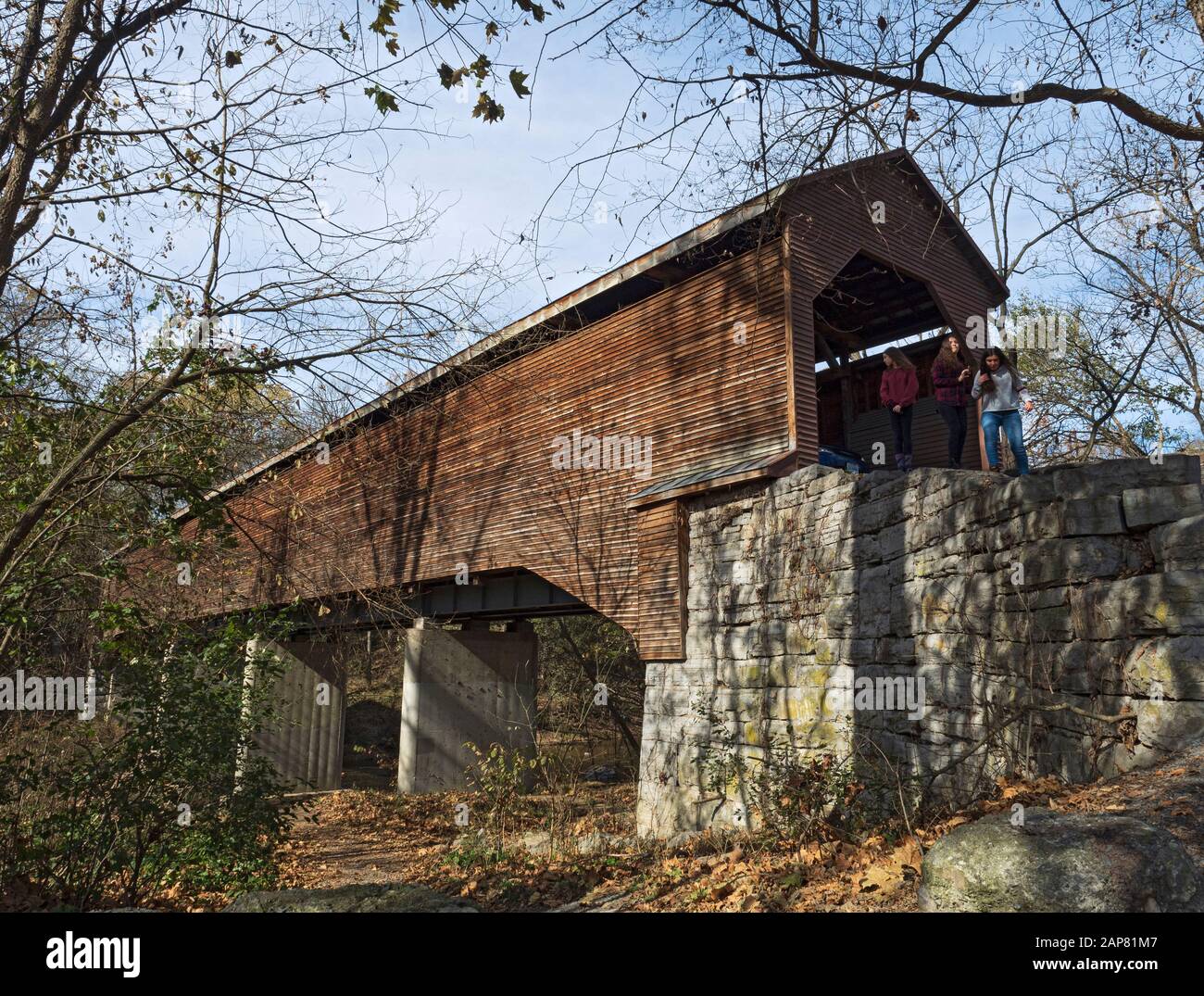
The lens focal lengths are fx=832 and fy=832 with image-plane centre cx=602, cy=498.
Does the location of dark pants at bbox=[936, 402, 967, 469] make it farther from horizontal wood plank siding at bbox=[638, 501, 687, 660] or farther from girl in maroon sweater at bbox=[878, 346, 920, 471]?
horizontal wood plank siding at bbox=[638, 501, 687, 660]

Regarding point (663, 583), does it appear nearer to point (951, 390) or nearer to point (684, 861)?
point (684, 861)

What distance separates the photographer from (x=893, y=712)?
7512 mm

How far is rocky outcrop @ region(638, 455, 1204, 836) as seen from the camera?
5117 millimetres

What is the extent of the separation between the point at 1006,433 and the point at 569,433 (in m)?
6.85

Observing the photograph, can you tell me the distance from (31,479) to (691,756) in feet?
26.4

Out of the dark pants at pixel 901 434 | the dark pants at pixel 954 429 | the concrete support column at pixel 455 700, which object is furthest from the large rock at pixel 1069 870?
the concrete support column at pixel 455 700

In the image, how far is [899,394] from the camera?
10.4m

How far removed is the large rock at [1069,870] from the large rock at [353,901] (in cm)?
279

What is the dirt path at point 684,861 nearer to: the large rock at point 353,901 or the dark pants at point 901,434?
the large rock at point 353,901

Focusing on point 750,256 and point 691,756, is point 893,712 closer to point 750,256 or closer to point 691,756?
point 691,756

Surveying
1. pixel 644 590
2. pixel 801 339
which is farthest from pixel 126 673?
pixel 801 339

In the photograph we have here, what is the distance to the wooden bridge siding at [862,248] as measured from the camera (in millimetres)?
10266
